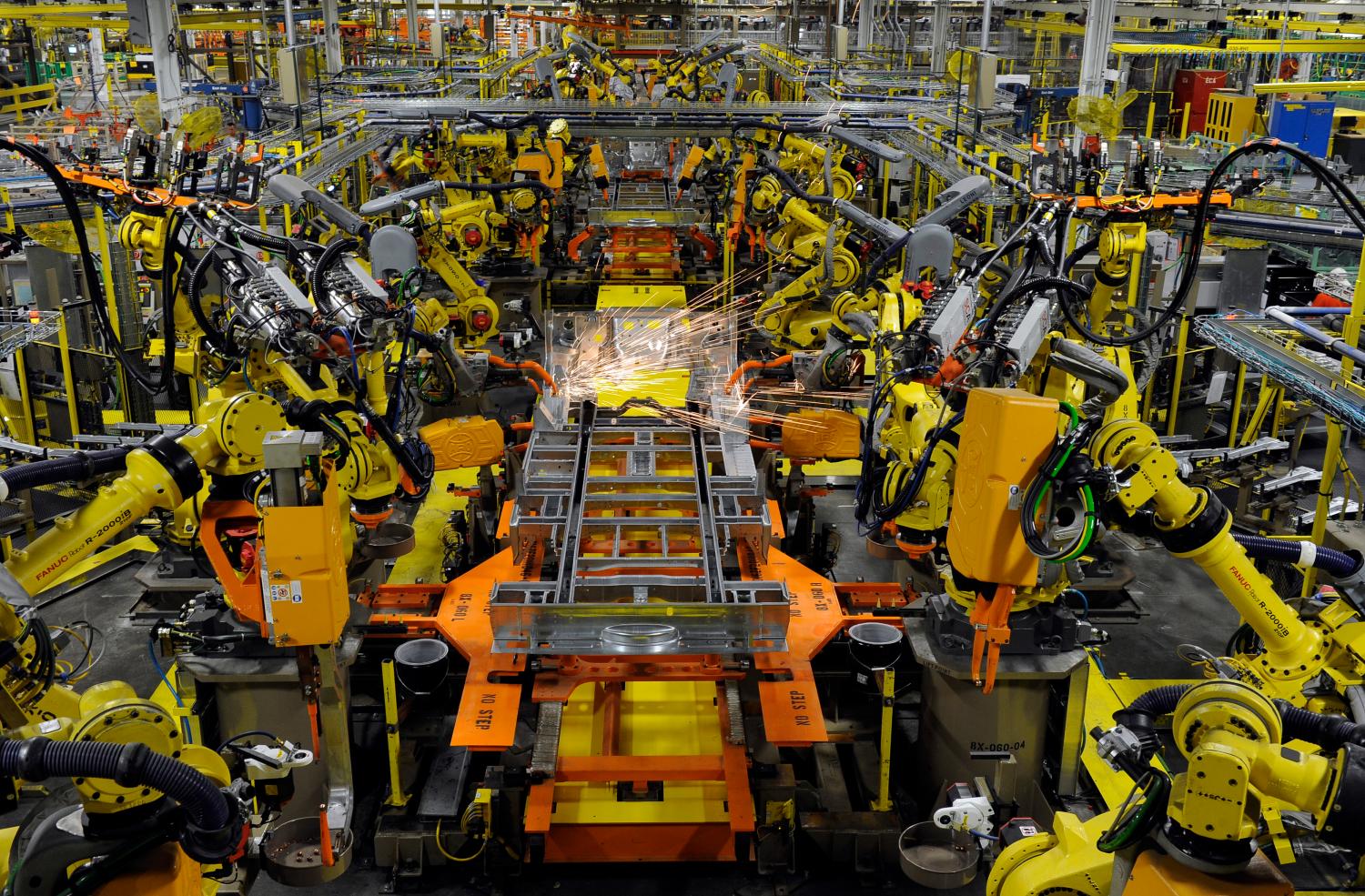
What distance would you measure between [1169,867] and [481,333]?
382 inches

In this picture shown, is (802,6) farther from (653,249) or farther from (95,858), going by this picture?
(95,858)

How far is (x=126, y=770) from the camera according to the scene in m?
2.97

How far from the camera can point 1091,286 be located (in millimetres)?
9188

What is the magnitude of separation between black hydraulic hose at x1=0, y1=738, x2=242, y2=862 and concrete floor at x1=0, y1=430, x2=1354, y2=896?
2583mm

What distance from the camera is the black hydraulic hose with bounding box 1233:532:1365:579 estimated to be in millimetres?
5172

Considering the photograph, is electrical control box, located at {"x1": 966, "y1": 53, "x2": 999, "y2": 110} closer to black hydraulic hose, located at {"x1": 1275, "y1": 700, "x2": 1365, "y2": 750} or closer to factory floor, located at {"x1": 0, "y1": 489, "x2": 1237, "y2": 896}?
factory floor, located at {"x1": 0, "y1": 489, "x2": 1237, "y2": 896}

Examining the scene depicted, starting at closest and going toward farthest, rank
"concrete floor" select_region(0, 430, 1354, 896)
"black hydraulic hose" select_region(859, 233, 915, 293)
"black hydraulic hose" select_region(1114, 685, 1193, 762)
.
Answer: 1. "black hydraulic hose" select_region(1114, 685, 1193, 762)
2. "concrete floor" select_region(0, 430, 1354, 896)
3. "black hydraulic hose" select_region(859, 233, 915, 293)

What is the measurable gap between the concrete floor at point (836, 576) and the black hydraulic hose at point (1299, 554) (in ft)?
6.69

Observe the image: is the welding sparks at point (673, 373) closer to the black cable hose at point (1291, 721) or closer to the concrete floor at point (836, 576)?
the concrete floor at point (836, 576)

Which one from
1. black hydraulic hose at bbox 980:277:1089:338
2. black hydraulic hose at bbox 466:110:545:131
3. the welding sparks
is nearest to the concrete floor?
the welding sparks

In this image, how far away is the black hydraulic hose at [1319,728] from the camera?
3.29 meters

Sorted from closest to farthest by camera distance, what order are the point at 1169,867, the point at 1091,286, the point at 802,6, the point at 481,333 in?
the point at 1169,867 → the point at 1091,286 → the point at 481,333 → the point at 802,6

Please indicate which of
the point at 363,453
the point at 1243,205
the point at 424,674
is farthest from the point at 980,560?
the point at 1243,205

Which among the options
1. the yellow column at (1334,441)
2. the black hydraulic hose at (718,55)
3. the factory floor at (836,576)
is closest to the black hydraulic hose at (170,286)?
the factory floor at (836,576)
